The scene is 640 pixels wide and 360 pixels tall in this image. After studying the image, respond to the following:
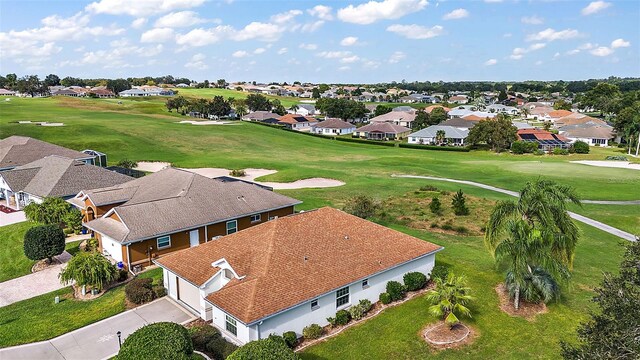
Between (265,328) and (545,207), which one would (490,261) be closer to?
(545,207)

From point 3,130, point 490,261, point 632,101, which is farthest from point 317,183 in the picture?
point 632,101

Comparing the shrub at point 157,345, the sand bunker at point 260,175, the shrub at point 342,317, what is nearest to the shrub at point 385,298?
the shrub at point 342,317

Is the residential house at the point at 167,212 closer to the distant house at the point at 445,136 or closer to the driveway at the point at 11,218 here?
the driveway at the point at 11,218

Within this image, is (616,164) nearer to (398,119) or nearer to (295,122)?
(398,119)

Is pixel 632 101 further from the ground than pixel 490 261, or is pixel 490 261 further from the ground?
pixel 632 101

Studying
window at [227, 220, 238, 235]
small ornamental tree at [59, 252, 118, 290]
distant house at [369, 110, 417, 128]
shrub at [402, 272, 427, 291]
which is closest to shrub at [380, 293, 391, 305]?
shrub at [402, 272, 427, 291]

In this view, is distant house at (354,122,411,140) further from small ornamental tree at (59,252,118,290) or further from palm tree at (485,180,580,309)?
small ornamental tree at (59,252,118,290)
